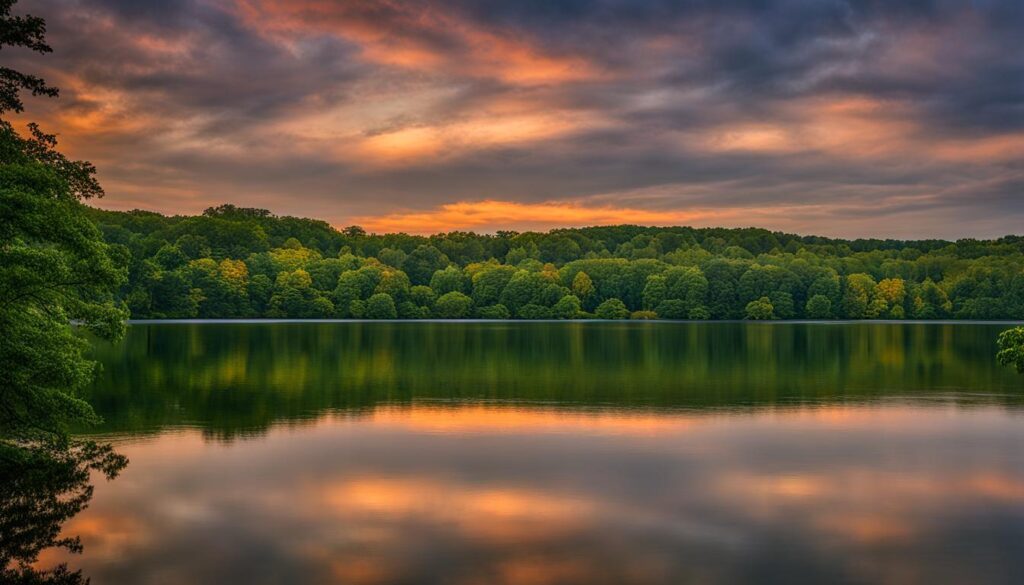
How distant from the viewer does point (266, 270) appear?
155125mm

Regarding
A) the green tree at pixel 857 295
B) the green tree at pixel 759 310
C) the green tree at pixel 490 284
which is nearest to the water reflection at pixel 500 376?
the green tree at pixel 759 310

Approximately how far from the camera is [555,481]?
20656mm

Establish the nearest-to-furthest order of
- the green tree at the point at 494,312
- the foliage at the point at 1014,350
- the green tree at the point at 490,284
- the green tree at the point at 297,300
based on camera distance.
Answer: the foliage at the point at 1014,350
the green tree at the point at 297,300
the green tree at the point at 494,312
the green tree at the point at 490,284

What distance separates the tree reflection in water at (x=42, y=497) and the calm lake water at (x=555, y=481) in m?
0.47

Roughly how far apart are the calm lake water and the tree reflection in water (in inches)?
18.3

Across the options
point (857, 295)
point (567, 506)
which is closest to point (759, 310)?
point (857, 295)

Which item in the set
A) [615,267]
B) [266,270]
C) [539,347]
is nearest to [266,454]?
[539,347]

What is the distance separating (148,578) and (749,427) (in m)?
19.8

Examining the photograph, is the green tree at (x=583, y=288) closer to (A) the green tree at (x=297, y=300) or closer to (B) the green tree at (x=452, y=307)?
(B) the green tree at (x=452, y=307)

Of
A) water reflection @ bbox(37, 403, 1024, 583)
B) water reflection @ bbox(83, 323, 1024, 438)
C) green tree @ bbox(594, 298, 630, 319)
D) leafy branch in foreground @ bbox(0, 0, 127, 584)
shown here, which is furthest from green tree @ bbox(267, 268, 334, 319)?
leafy branch in foreground @ bbox(0, 0, 127, 584)

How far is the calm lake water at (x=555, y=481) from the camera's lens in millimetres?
14797

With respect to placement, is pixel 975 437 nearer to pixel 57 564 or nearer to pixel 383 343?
pixel 57 564

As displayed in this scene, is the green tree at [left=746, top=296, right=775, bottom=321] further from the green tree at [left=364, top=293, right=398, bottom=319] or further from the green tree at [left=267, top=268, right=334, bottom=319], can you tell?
the green tree at [left=267, top=268, right=334, bottom=319]

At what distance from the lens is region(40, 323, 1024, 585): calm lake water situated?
14.8 meters
